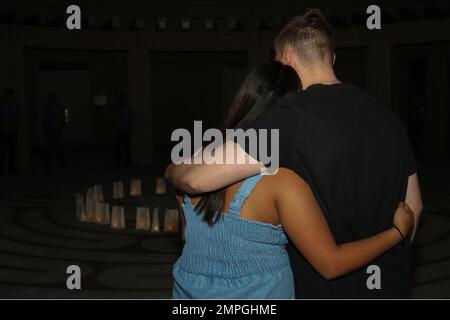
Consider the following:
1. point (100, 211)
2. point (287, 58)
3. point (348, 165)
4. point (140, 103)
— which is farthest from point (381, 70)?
point (348, 165)

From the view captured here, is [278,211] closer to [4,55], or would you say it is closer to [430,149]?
[4,55]

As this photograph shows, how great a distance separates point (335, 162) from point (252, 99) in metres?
0.31

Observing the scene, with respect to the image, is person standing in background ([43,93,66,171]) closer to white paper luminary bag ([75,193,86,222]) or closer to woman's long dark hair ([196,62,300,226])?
white paper luminary bag ([75,193,86,222])

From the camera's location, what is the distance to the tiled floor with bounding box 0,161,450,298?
5160mm

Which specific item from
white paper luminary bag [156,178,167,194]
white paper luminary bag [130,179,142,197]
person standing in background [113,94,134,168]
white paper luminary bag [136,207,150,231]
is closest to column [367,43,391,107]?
person standing in background [113,94,134,168]

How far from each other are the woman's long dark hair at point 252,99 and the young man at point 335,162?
6 cm

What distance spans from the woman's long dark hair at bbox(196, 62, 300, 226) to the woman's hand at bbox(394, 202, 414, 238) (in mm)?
515

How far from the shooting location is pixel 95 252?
6496 millimetres

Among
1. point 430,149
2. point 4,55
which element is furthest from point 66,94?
point 430,149

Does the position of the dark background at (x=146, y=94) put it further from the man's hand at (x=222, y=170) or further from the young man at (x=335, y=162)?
the man's hand at (x=222, y=170)

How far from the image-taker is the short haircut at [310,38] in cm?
196

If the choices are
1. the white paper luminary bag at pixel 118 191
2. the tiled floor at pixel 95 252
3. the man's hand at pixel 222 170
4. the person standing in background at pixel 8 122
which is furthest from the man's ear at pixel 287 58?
the person standing in background at pixel 8 122

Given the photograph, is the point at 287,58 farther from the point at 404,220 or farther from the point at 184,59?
the point at 184,59

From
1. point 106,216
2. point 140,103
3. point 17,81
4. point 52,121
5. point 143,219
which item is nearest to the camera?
point 143,219
